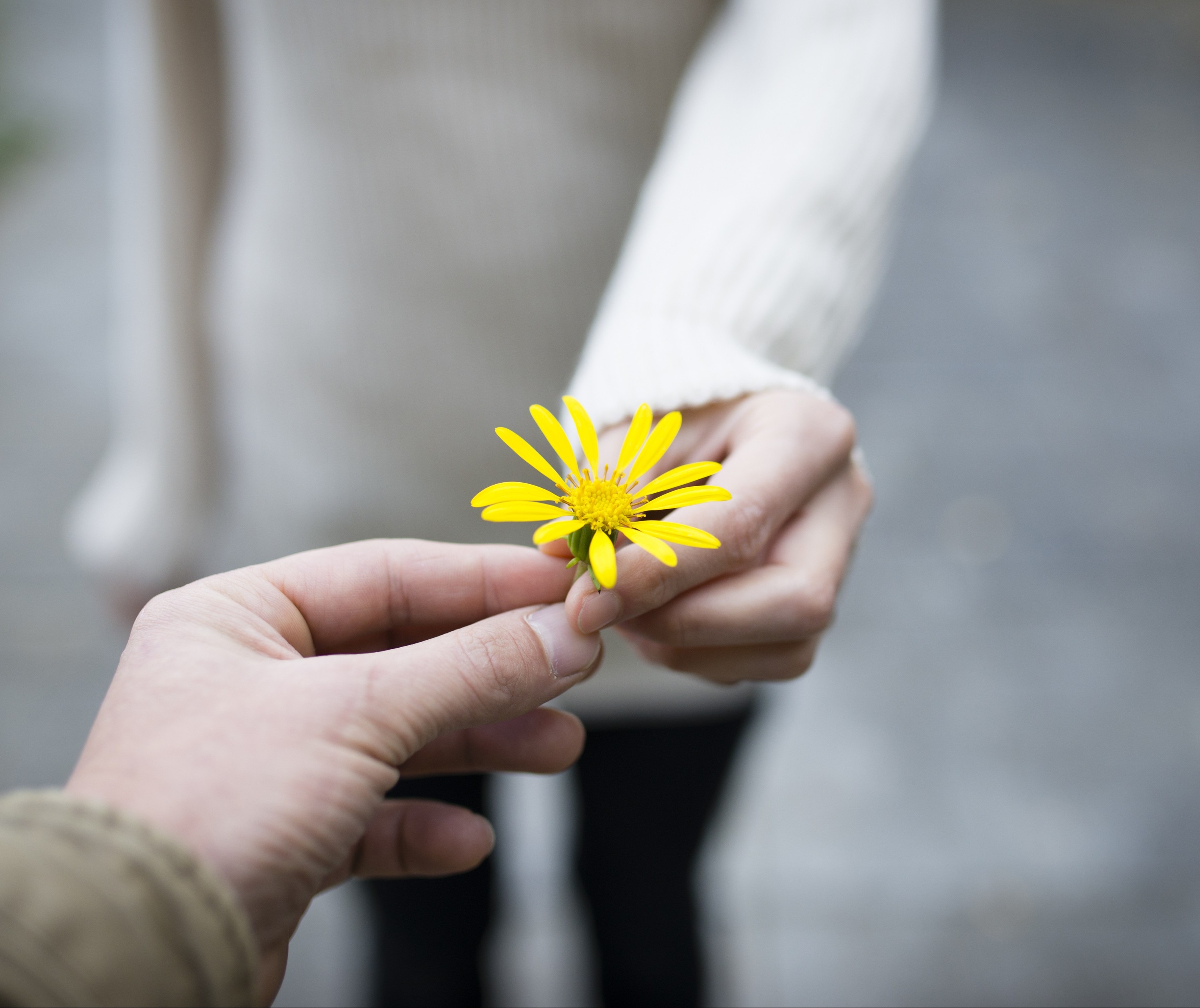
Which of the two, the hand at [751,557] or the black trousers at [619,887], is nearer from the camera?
the hand at [751,557]

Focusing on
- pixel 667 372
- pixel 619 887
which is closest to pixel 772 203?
pixel 667 372

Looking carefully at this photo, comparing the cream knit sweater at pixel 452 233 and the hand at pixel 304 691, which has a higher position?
the cream knit sweater at pixel 452 233

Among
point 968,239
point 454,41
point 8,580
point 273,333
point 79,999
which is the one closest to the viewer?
point 79,999

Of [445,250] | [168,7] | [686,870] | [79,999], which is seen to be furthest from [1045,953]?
[168,7]

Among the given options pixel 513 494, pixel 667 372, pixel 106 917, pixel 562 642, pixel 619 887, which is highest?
pixel 667 372

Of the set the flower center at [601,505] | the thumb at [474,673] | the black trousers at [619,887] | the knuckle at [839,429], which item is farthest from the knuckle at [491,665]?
the black trousers at [619,887]

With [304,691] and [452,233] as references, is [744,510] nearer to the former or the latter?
[304,691]

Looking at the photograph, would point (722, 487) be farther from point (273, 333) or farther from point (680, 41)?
point (273, 333)

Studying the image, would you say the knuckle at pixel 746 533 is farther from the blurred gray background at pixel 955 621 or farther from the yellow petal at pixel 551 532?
the blurred gray background at pixel 955 621
